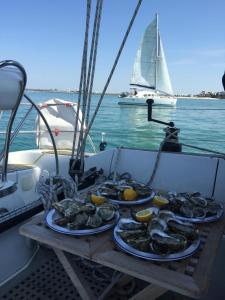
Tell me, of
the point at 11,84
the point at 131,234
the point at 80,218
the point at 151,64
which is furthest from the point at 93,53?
the point at 151,64

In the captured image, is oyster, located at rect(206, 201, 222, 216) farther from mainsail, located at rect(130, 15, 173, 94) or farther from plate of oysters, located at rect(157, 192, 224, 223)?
mainsail, located at rect(130, 15, 173, 94)

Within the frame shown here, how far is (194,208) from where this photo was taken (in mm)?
1394

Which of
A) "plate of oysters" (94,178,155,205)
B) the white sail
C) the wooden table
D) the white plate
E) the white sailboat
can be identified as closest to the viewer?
the wooden table

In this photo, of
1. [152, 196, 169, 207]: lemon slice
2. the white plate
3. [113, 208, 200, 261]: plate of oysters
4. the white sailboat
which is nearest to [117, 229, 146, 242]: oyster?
[113, 208, 200, 261]: plate of oysters

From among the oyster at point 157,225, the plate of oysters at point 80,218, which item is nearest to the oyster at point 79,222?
the plate of oysters at point 80,218

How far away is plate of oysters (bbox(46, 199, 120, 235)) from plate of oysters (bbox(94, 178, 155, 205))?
21cm

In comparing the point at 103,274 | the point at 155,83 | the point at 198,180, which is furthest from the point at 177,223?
the point at 155,83

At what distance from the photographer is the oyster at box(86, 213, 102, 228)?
A: 1.22 meters

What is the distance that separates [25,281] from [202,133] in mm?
13111

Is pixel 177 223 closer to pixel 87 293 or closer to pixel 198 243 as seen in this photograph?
pixel 198 243

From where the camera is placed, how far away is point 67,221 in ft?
4.03

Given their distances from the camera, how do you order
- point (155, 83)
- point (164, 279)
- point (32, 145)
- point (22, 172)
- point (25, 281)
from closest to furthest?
1. point (164, 279)
2. point (25, 281)
3. point (22, 172)
4. point (32, 145)
5. point (155, 83)

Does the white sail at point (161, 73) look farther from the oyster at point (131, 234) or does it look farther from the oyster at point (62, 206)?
the oyster at point (131, 234)

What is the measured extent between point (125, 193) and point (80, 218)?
0.40 meters
